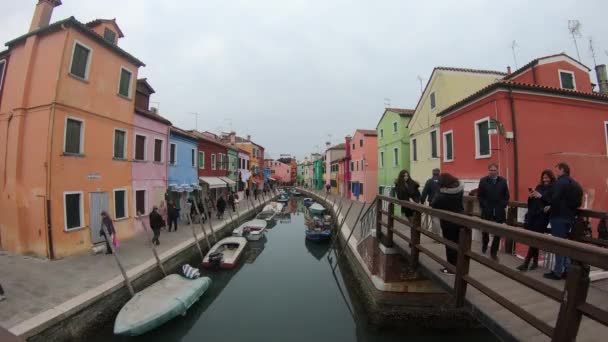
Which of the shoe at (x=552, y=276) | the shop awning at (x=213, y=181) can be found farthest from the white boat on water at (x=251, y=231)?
the shoe at (x=552, y=276)

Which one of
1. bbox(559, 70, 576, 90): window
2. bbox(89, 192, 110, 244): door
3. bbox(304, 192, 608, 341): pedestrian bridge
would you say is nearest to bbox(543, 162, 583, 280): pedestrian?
bbox(304, 192, 608, 341): pedestrian bridge

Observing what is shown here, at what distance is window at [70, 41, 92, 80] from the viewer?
10742 millimetres

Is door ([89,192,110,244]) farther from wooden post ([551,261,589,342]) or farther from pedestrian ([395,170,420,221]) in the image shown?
wooden post ([551,261,589,342])

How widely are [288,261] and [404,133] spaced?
41.7 feet

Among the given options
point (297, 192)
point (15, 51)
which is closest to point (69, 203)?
point (15, 51)

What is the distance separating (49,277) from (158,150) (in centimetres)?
958

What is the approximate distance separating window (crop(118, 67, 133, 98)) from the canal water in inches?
362

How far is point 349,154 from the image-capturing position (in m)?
37.3

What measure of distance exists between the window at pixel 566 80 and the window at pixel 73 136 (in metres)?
19.9

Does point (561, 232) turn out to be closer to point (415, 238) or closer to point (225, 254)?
point (415, 238)

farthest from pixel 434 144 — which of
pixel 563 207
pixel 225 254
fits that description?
pixel 225 254

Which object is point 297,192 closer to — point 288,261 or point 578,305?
point 288,261

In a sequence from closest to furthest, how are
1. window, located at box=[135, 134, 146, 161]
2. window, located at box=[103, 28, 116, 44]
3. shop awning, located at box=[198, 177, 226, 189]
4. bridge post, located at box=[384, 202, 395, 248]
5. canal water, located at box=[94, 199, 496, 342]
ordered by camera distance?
bridge post, located at box=[384, 202, 395, 248]
canal water, located at box=[94, 199, 496, 342]
window, located at box=[103, 28, 116, 44]
window, located at box=[135, 134, 146, 161]
shop awning, located at box=[198, 177, 226, 189]

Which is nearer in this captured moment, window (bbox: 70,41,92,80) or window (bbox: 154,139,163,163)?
window (bbox: 70,41,92,80)
